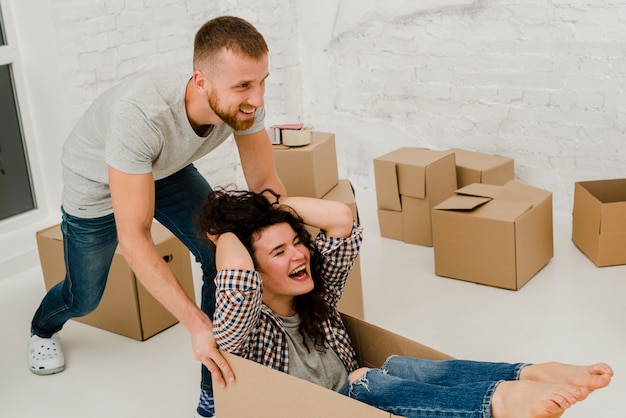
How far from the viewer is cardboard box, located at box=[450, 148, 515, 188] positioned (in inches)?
137

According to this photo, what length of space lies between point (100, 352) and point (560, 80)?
215 centimetres

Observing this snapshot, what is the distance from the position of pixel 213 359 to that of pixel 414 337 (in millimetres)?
1148

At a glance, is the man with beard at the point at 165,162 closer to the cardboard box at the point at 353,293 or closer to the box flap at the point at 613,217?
the cardboard box at the point at 353,293

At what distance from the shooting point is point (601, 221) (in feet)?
9.92

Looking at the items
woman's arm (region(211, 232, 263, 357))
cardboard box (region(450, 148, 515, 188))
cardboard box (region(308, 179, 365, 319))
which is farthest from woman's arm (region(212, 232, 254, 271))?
cardboard box (region(450, 148, 515, 188))

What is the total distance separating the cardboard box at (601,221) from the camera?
302 cm

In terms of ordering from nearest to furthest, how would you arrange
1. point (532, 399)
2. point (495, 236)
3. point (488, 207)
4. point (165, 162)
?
point (532, 399), point (165, 162), point (495, 236), point (488, 207)

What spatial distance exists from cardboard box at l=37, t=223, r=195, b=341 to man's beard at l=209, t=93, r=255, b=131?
1001mm

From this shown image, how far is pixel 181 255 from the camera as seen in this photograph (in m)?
2.91

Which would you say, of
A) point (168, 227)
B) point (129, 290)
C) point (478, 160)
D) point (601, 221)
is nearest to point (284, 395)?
point (168, 227)

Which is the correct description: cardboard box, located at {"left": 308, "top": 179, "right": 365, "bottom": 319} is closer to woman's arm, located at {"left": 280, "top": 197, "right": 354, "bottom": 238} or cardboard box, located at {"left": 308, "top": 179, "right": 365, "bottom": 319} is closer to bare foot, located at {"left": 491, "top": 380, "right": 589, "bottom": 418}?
woman's arm, located at {"left": 280, "top": 197, "right": 354, "bottom": 238}

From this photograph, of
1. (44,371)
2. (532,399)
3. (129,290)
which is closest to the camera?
(532,399)

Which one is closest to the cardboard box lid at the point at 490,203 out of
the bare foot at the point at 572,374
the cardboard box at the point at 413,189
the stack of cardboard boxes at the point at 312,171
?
the cardboard box at the point at 413,189

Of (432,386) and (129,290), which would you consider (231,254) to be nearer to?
(432,386)
